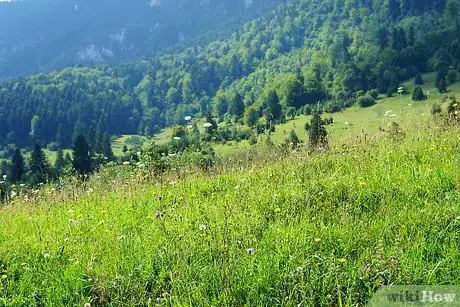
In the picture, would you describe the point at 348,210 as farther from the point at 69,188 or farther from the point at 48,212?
the point at 69,188

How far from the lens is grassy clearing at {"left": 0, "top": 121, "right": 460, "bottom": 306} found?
427 centimetres

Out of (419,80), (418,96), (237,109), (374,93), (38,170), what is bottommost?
(237,109)

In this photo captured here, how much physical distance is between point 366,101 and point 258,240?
14316 centimetres

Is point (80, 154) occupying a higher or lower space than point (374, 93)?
higher

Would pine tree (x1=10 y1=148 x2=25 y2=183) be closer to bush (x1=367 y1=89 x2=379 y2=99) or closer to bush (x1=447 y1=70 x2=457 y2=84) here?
bush (x1=367 y1=89 x2=379 y2=99)

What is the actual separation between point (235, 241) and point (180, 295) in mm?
915

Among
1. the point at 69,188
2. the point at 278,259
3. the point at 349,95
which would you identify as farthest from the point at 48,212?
the point at 349,95

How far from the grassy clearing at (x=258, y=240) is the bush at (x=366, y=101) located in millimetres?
138535

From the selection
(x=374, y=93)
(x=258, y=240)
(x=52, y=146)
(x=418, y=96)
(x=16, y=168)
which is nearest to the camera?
(x=258, y=240)

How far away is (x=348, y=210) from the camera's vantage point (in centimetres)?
583

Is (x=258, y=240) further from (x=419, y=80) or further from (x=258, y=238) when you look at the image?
(x=419, y=80)

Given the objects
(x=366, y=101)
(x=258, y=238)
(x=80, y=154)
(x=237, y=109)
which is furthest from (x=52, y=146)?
(x=258, y=238)

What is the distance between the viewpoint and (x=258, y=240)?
5223mm

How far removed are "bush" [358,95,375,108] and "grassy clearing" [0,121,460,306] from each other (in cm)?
13853
